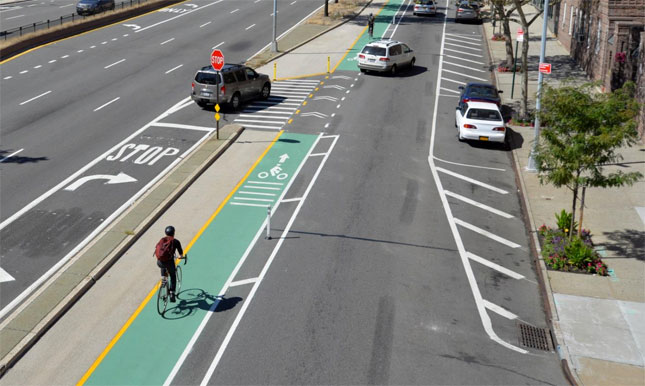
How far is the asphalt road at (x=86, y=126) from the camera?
19.7 meters

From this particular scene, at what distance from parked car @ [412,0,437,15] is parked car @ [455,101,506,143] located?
35.5m

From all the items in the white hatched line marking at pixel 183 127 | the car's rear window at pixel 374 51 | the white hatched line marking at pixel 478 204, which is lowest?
the white hatched line marking at pixel 478 204

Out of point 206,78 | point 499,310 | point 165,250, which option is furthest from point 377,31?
point 165,250

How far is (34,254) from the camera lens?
59.9 ft

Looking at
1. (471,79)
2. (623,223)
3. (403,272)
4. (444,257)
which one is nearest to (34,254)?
(403,272)

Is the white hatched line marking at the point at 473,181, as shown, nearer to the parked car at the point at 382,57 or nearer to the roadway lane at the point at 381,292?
the roadway lane at the point at 381,292

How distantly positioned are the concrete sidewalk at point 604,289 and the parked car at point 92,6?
3831 cm

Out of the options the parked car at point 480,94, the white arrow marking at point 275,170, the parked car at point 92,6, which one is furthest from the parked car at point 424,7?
the white arrow marking at point 275,170

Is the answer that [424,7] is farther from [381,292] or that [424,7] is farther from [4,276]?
[4,276]

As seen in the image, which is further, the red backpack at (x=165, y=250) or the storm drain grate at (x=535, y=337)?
the red backpack at (x=165, y=250)

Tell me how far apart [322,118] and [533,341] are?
18295 millimetres

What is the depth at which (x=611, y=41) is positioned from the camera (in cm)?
3416

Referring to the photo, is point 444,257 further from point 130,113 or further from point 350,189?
point 130,113

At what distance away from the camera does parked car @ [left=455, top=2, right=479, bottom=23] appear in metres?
58.2
